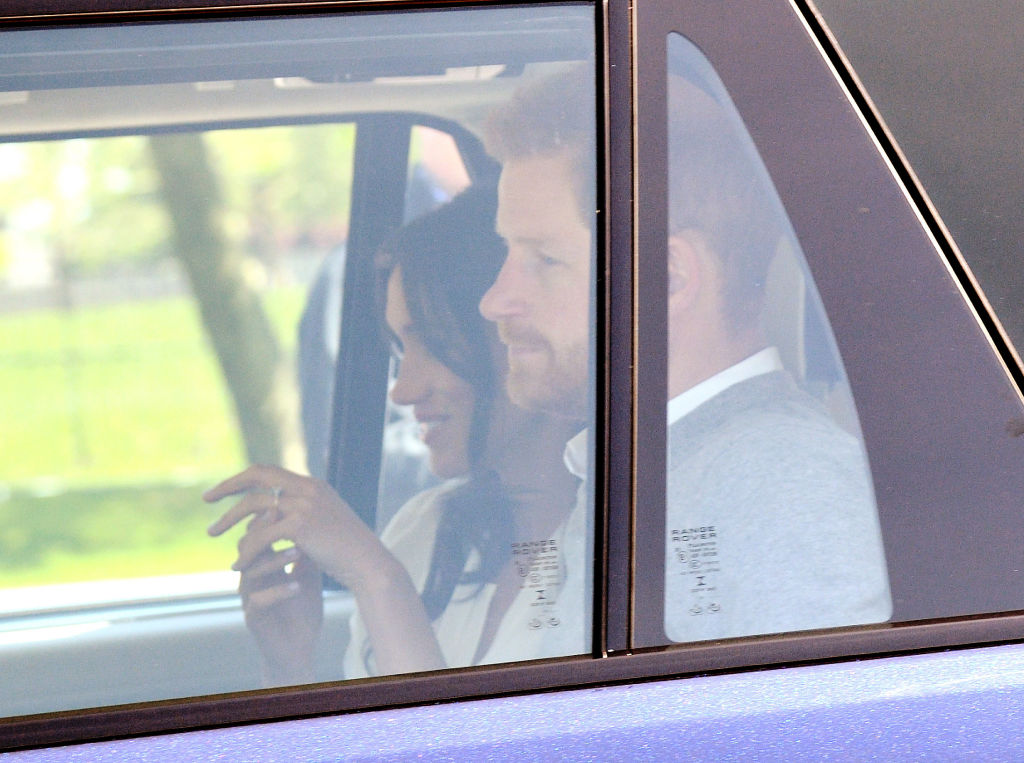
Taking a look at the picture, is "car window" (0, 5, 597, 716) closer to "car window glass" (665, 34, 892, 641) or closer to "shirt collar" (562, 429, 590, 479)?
"shirt collar" (562, 429, 590, 479)

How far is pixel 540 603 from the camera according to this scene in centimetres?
135

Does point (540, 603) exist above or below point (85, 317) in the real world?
below

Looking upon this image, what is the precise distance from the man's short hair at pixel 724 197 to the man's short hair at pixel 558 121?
0.33 feet

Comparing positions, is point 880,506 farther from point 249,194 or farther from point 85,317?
point 85,317

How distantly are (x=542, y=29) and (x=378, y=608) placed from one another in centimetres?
72

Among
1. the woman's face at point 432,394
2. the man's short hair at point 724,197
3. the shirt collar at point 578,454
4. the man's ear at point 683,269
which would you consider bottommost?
the shirt collar at point 578,454

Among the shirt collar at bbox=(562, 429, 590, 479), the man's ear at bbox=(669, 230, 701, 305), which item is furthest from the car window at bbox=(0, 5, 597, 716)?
the man's ear at bbox=(669, 230, 701, 305)

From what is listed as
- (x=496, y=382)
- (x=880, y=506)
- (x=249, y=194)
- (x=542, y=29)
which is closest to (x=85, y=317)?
(x=249, y=194)

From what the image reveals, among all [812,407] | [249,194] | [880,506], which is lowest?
[880,506]

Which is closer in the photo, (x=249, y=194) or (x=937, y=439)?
(x=249, y=194)

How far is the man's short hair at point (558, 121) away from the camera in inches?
52.0

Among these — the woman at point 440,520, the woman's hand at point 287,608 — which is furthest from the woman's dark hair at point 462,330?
the woman's hand at point 287,608

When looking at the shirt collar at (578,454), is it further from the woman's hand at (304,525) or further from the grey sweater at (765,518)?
the woman's hand at (304,525)

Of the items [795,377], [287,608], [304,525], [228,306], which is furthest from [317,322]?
[795,377]
